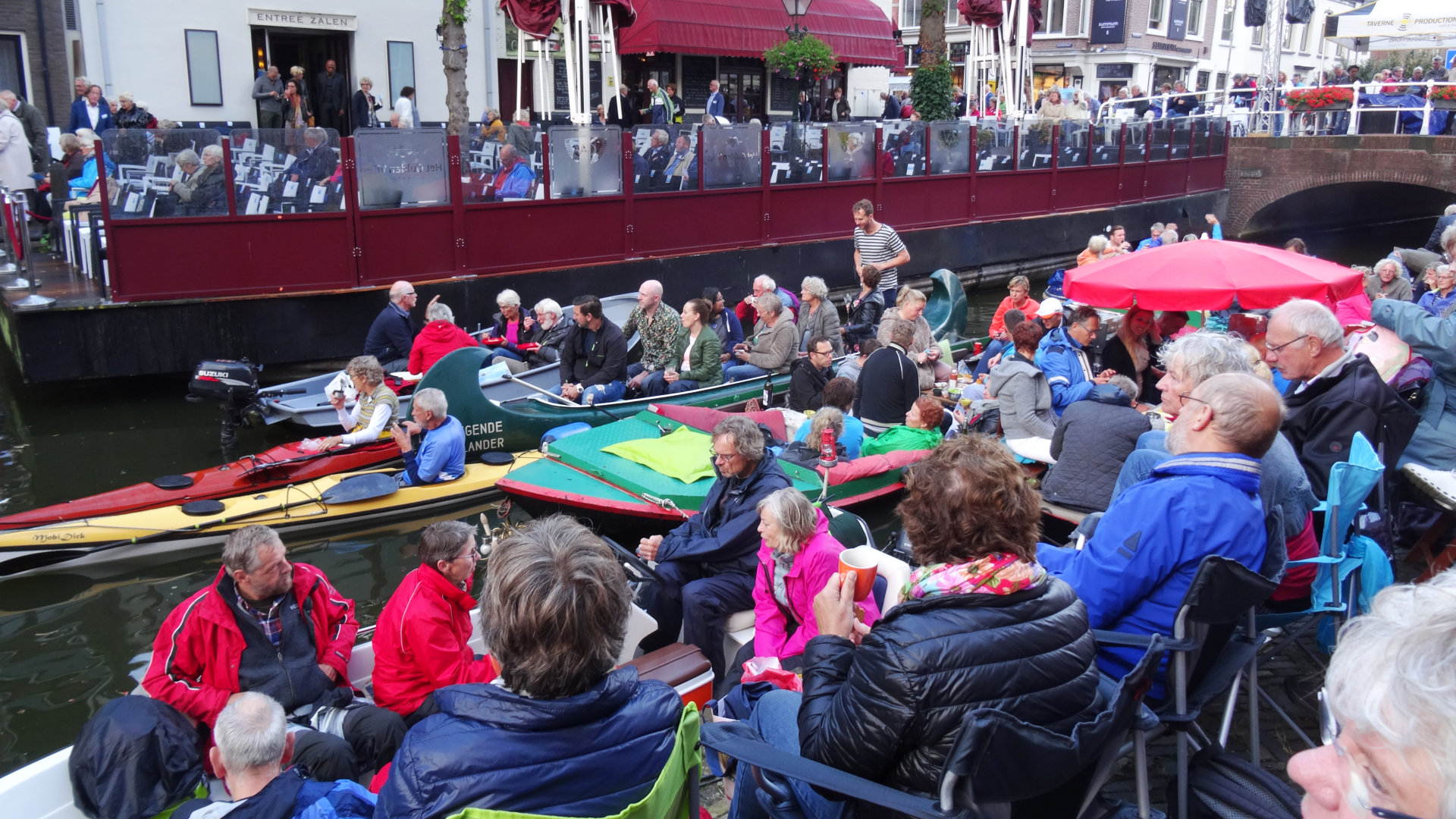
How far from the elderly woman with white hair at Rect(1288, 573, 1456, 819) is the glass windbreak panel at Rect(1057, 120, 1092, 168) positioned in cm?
1931

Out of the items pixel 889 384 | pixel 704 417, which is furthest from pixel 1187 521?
pixel 704 417

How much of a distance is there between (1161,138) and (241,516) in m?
20.5

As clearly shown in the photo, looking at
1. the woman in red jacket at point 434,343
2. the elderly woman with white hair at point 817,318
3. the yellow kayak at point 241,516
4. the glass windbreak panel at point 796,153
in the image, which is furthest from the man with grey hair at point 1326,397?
the glass windbreak panel at point 796,153

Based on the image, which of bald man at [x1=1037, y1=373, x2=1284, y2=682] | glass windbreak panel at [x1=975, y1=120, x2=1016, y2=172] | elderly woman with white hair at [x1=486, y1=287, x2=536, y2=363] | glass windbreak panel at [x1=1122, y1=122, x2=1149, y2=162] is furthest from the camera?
glass windbreak panel at [x1=1122, y1=122, x2=1149, y2=162]

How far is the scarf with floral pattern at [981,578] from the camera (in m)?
2.40

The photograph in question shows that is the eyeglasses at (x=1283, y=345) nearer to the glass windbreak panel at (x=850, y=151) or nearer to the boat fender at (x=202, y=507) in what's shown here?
the boat fender at (x=202, y=507)

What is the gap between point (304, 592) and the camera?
165 inches

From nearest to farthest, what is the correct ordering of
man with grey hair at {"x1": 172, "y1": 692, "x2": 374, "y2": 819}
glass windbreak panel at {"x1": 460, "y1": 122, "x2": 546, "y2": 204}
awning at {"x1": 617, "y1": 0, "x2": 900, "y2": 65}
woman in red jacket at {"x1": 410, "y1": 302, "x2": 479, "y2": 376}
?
1. man with grey hair at {"x1": 172, "y1": 692, "x2": 374, "y2": 819}
2. woman in red jacket at {"x1": 410, "y1": 302, "x2": 479, "y2": 376}
3. glass windbreak panel at {"x1": 460, "y1": 122, "x2": 546, "y2": 204}
4. awning at {"x1": 617, "y1": 0, "x2": 900, "y2": 65}

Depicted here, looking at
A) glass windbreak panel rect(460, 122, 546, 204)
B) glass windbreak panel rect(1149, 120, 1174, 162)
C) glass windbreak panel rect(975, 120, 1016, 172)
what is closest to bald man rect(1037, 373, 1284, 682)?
glass windbreak panel rect(460, 122, 546, 204)

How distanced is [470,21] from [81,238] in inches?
411

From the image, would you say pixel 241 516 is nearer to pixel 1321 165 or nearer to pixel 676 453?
pixel 676 453

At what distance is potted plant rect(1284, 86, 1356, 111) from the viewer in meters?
22.6

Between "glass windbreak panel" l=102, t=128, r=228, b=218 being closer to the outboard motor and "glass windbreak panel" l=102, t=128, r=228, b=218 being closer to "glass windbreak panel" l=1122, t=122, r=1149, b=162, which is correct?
the outboard motor

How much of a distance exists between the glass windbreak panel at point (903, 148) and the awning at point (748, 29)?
7.80 m
